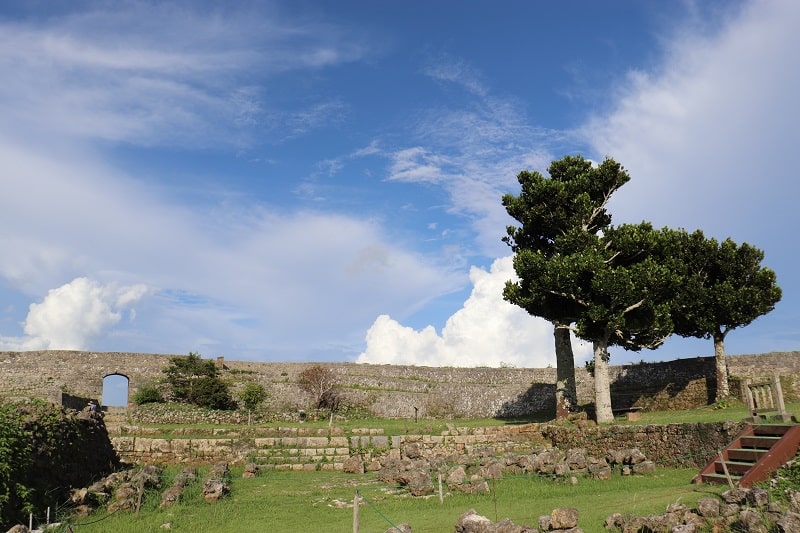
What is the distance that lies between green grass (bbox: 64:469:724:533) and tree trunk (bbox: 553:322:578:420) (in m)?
9.47

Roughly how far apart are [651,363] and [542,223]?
46.0 ft

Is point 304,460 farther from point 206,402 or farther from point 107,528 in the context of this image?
point 206,402

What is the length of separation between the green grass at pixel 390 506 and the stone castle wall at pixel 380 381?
20.1 metres

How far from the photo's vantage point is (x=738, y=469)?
1275 cm

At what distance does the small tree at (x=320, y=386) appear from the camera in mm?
39594

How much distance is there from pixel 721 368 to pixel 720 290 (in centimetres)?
379

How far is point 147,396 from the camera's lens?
1384 inches

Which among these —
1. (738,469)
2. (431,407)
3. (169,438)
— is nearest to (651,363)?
(431,407)

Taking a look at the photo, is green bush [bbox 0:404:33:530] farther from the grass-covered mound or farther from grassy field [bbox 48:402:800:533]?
grassy field [bbox 48:402:800:533]

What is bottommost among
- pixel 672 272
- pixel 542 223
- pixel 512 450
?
pixel 512 450

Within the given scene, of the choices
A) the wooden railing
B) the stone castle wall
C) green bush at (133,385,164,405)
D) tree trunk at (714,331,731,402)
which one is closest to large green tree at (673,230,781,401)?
tree trunk at (714,331,731,402)

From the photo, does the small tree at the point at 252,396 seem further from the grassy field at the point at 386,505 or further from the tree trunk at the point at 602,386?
the tree trunk at the point at 602,386

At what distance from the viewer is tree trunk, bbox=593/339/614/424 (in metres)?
22.7

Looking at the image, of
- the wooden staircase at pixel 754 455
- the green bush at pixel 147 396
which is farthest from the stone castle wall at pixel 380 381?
the wooden staircase at pixel 754 455
